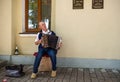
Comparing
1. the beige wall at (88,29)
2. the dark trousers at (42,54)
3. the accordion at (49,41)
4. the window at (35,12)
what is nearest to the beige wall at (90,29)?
the beige wall at (88,29)

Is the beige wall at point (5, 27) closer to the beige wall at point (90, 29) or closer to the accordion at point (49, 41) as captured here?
the beige wall at point (90, 29)

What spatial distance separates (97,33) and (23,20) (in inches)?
82.5

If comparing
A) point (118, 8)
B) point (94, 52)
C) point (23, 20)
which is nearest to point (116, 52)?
point (94, 52)

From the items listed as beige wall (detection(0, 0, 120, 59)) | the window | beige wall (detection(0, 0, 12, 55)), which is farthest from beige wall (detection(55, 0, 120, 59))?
beige wall (detection(0, 0, 12, 55))

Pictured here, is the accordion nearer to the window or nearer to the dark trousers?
the dark trousers

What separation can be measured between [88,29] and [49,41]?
135cm

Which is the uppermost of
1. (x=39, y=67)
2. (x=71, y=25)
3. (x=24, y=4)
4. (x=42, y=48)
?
(x=24, y=4)

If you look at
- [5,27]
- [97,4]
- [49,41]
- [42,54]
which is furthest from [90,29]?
[5,27]

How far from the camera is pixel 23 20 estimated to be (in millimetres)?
8164

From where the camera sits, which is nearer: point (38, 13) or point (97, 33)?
point (97, 33)

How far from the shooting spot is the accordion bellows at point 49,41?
6637mm

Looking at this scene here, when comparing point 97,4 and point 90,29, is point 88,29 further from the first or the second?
point 97,4

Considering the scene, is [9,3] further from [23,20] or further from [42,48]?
[42,48]

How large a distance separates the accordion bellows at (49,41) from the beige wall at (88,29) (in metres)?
0.97
